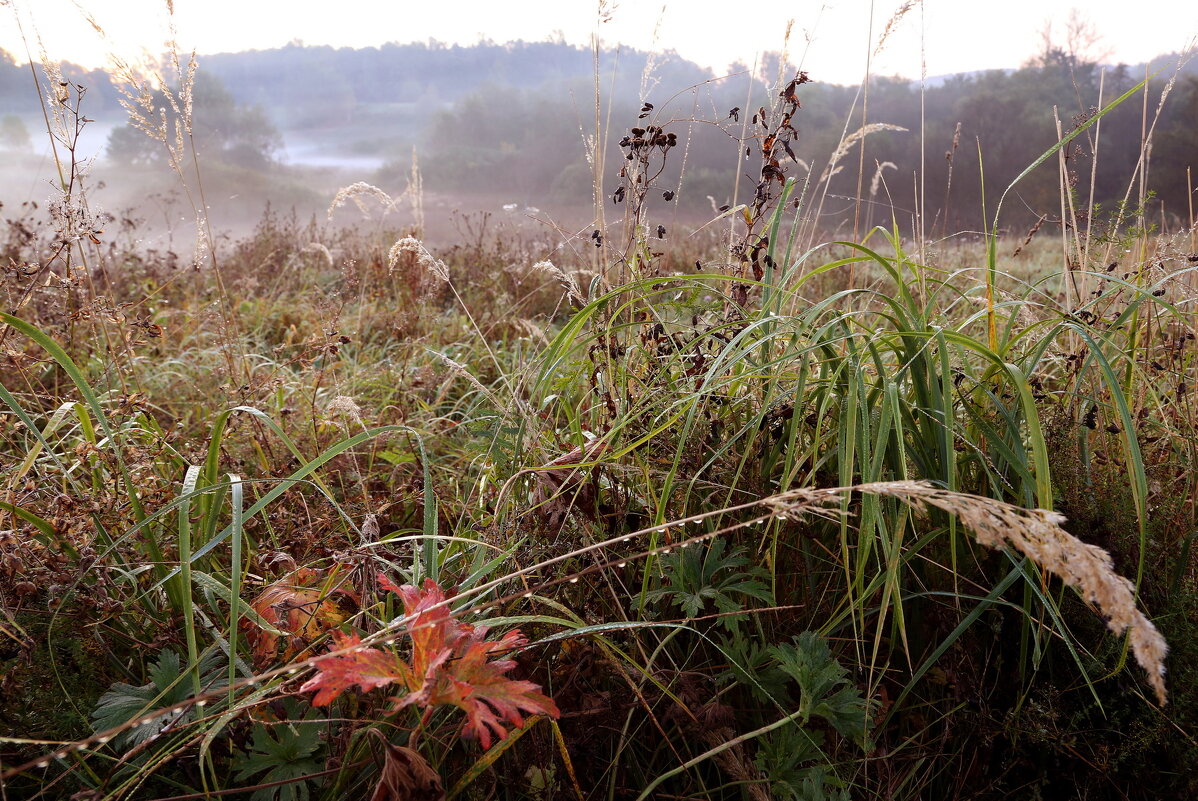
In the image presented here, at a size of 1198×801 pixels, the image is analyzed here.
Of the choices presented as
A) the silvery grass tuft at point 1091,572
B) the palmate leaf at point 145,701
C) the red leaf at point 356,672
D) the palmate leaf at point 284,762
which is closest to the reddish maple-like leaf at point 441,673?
the red leaf at point 356,672

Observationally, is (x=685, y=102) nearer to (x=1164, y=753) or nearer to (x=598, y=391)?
(x=598, y=391)

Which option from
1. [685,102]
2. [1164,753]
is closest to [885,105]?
[685,102]

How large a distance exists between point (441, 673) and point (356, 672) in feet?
0.36

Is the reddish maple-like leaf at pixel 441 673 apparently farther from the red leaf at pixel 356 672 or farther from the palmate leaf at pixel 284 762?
the palmate leaf at pixel 284 762

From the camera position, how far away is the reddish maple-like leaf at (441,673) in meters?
0.90

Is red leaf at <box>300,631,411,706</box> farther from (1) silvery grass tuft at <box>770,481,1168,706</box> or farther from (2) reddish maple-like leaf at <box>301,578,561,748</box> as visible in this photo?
(1) silvery grass tuft at <box>770,481,1168,706</box>

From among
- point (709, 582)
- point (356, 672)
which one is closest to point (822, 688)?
point (709, 582)

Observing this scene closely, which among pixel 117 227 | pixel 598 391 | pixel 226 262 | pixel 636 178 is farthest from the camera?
pixel 226 262

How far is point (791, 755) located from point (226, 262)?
6.85 meters

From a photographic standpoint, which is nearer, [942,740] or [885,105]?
[942,740]

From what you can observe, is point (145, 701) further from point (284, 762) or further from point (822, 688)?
point (822, 688)

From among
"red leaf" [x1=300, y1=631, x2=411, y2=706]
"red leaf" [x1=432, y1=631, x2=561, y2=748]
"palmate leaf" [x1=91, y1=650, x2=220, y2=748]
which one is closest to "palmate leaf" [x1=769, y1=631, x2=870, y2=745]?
"red leaf" [x1=432, y1=631, x2=561, y2=748]

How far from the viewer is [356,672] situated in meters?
0.92

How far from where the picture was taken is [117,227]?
20.0ft
